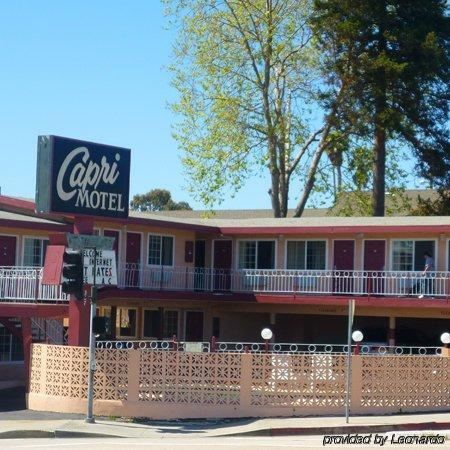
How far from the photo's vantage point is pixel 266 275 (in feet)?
122

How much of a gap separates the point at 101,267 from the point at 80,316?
204 centimetres

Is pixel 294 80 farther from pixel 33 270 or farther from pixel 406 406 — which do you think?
pixel 406 406

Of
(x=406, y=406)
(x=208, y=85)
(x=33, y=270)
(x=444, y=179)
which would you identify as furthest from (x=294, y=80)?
(x=406, y=406)

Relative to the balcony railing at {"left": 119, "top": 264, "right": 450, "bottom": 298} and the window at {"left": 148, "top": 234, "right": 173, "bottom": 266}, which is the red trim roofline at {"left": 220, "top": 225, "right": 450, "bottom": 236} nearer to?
the balcony railing at {"left": 119, "top": 264, "right": 450, "bottom": 298}

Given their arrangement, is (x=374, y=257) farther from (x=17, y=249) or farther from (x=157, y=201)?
(x=157, y=201)

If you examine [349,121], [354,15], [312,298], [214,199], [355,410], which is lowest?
[355,410]

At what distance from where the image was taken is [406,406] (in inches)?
1028

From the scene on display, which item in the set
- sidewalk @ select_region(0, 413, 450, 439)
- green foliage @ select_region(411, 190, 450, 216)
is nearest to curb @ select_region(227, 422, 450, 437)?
sidewalk @ select_region(0, 413, 450, 439)

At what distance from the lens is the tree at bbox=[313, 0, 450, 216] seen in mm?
46062

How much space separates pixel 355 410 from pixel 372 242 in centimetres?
1239

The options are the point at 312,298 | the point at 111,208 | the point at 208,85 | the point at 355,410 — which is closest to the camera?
the point at 355,410

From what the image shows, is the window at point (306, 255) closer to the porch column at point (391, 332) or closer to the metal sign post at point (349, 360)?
the porch column at point (391, 332)

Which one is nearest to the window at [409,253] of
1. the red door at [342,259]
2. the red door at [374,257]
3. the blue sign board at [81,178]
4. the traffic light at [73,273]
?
the red door at [374,257]

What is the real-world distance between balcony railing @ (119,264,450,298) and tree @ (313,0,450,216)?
466 inches
